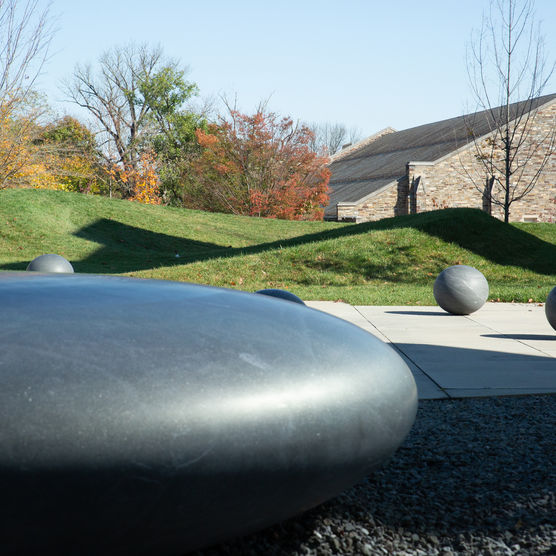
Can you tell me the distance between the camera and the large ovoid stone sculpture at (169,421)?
1772mm

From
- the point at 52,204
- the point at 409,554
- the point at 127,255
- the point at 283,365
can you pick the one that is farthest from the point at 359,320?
the point at 52,204

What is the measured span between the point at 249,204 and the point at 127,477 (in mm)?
33463

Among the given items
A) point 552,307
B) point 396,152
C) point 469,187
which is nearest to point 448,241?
point 552,307

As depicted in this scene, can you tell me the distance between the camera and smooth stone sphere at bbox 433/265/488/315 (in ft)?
32.0

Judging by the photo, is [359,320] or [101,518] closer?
[101,518]

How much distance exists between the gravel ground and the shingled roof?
95.2ft

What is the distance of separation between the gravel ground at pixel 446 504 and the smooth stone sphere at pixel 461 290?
5.62 m

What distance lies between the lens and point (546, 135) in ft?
105

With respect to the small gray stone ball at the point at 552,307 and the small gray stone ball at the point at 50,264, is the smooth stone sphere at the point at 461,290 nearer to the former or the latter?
the small gray stone ball at the point at 552,307

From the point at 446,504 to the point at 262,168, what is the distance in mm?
31258

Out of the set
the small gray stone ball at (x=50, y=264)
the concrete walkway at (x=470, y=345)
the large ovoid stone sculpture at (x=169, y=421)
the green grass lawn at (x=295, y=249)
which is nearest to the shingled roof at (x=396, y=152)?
the green grass lawn at (x=295, y=249)

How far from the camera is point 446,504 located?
3.06m

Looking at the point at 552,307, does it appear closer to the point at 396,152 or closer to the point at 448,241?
the point at 448,241

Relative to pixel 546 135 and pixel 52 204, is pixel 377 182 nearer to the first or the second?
pixel 546 135
